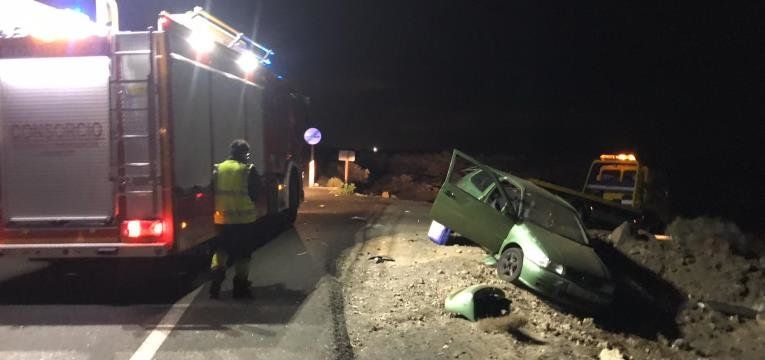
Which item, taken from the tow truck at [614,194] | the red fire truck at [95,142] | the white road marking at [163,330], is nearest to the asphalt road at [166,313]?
the white road marking at [163,330]

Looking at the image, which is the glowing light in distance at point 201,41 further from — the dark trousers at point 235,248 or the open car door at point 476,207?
the open car door at point 476,207

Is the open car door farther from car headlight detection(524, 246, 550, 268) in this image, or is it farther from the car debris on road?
the car debris on road

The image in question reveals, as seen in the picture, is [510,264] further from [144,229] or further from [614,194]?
[614,194]

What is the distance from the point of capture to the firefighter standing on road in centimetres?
674

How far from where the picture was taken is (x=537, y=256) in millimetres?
7883

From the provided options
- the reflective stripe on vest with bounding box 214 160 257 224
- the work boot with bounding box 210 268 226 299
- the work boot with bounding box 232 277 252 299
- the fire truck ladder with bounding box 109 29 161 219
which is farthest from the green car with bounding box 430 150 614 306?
the fire truck ladder with bounding box 109 29 161 219

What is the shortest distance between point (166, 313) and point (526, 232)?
483 centimetres

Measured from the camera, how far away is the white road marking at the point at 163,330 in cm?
508

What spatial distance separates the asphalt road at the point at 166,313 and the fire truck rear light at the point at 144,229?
0.82m

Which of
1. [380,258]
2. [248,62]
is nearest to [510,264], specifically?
[380,258]

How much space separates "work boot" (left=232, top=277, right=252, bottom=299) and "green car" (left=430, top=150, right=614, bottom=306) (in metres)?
3.58

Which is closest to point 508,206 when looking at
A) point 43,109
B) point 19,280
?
point 43,109

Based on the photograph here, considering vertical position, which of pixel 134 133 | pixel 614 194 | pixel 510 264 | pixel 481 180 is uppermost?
pixel 134 133

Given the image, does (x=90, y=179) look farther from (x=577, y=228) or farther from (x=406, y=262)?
(x=577, y=228)
